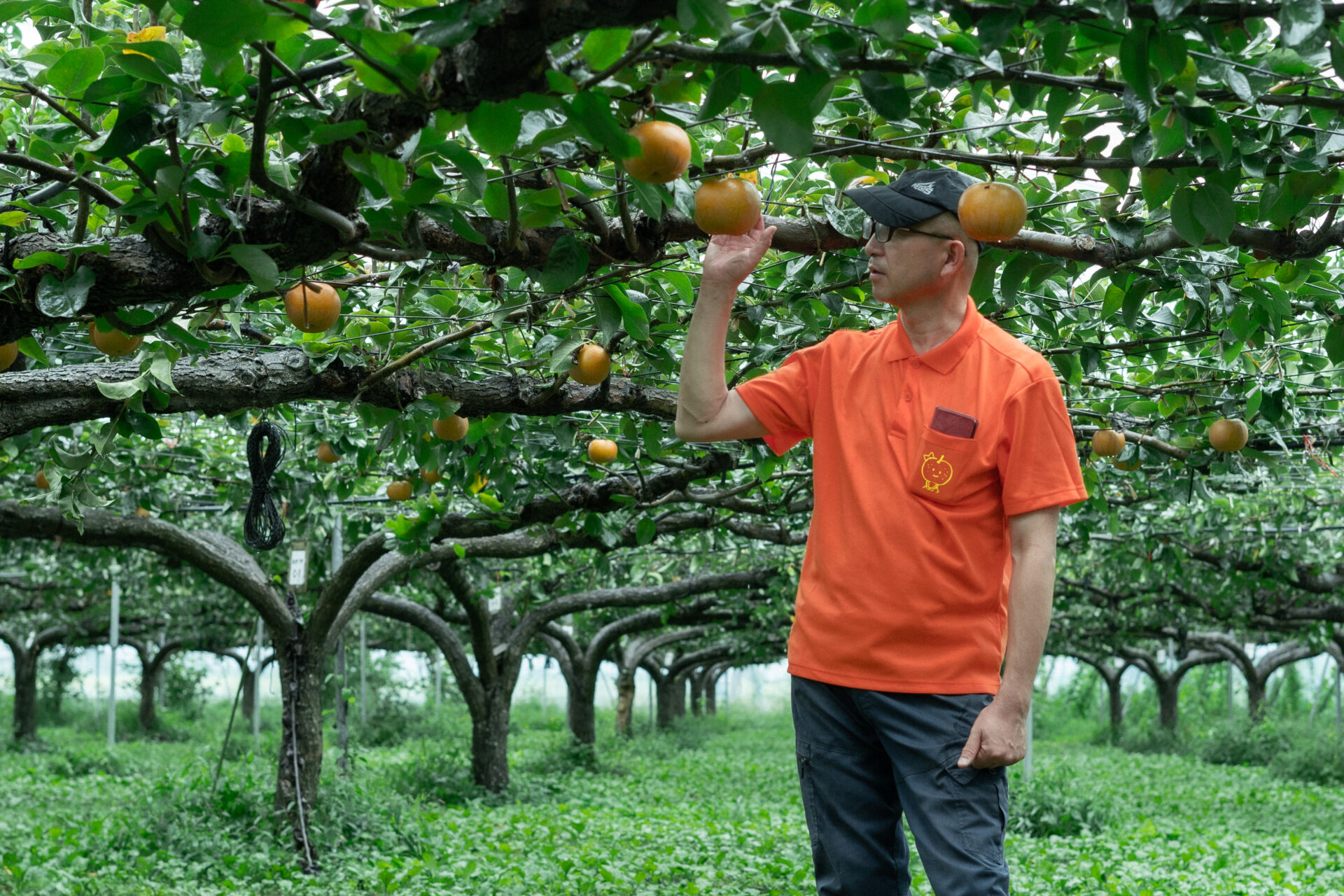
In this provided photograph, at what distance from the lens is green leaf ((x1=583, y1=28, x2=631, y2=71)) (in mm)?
1350

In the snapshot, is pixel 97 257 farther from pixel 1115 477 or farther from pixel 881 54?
pixel 1115 477

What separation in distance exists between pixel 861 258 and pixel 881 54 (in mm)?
1042

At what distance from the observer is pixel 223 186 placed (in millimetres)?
1776

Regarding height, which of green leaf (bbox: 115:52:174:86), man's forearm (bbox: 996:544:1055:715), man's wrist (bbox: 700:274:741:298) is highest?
green leaf (bbox: 115:52:174:86)

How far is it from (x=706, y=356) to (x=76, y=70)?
3.78 ft

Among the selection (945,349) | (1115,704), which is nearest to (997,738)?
(945,349)

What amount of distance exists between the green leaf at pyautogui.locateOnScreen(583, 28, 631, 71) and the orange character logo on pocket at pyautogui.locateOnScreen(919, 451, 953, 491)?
35.6 inches

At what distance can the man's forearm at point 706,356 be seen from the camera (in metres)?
1.96

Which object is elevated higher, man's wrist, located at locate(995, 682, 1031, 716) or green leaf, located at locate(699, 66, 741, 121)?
green leaf, located at locate(699, 66, 741, 121)

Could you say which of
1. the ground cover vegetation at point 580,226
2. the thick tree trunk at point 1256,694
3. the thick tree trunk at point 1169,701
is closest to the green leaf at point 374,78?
the ground cover vegetation at point 580,226

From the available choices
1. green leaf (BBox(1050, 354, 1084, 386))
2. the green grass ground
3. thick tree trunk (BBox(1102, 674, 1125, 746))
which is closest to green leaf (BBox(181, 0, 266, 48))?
green leaf (BBox(1050, 354, 1084, 386))

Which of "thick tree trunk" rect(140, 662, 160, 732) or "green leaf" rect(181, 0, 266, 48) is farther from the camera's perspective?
"thick tree trunk" rect(140, 662, 160, 732)

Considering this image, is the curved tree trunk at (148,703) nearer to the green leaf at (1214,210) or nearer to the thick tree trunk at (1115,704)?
the thick tree trunk at (1115,704)

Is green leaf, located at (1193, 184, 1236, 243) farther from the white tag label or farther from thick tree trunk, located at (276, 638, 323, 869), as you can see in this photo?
thick tree trunk, located at (276, 638, 323, 869)
